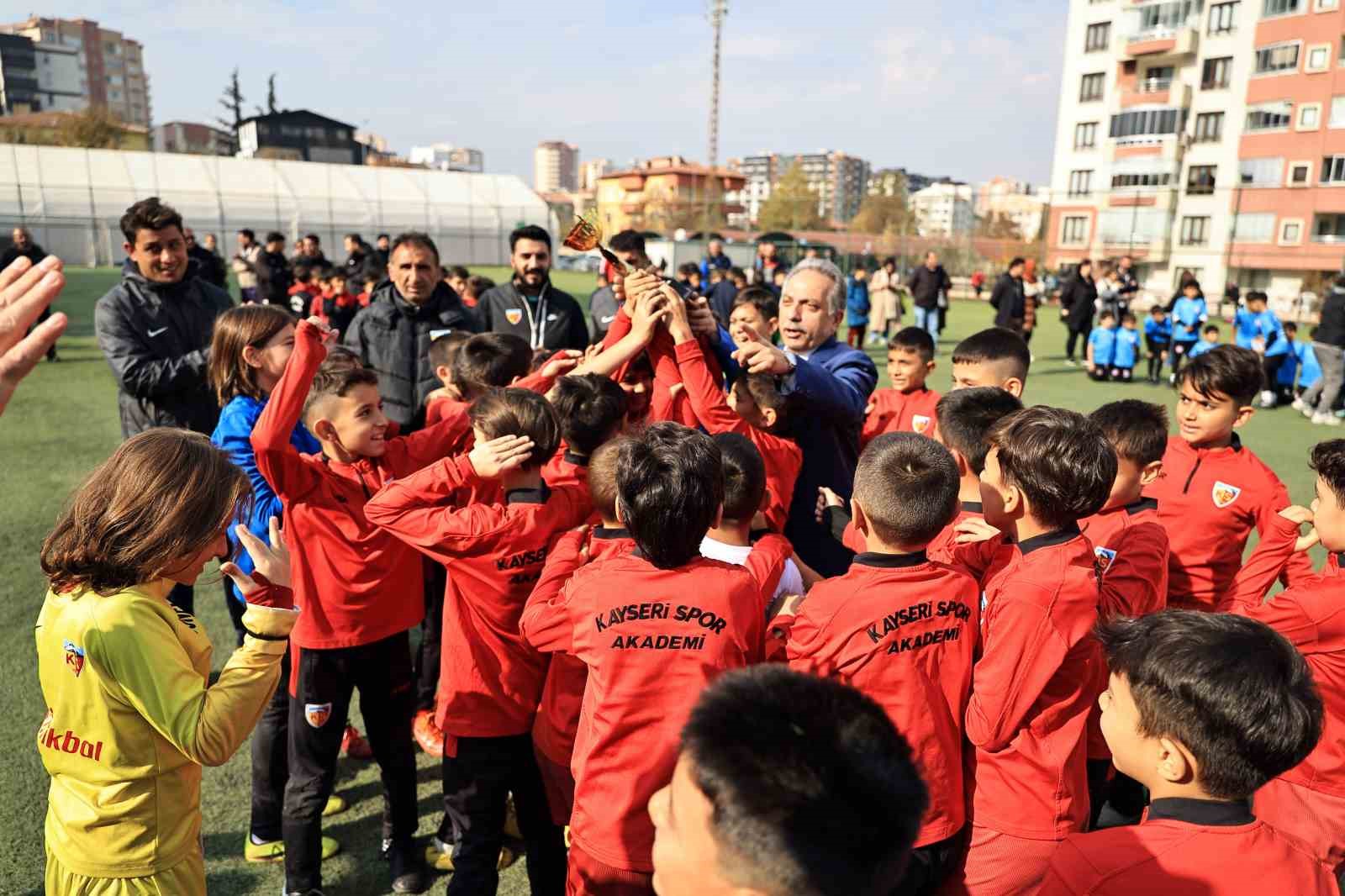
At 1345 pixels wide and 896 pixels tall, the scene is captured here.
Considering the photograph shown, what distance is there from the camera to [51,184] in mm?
36188

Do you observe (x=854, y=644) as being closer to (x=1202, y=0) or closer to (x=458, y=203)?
(x=458, y=203)

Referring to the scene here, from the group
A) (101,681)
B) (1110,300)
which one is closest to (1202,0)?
(1110,300)

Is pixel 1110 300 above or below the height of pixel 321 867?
above

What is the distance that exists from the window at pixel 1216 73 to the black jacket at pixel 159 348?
51.4 metres

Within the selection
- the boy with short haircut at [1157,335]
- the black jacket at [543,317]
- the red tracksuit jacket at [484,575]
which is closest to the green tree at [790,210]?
the boy with short haircut at [1157,335]

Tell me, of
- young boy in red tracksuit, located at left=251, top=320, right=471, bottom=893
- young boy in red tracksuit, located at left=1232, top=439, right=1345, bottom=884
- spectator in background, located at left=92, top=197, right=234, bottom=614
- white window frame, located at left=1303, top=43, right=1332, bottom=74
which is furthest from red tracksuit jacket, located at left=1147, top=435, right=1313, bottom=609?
white window frame, located at left=1303, top=43, right=1332, bottom=74

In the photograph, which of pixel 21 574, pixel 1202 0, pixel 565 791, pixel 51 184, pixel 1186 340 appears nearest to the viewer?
pixel 565 791

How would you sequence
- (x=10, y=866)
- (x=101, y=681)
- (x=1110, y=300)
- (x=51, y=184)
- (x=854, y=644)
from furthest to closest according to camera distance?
1. (x=51, y=184)
2. (x=1110, y=300)
3. (x=10, y=866)
4. (x=854, y=644)
5. (x=101, y=681)

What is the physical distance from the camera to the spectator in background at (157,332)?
4.22 m

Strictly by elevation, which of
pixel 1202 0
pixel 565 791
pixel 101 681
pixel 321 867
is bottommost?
pixel 321 867

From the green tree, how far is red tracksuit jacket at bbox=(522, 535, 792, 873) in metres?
66.1

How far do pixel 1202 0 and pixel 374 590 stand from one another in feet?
176

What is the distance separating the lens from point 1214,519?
3.49 metres

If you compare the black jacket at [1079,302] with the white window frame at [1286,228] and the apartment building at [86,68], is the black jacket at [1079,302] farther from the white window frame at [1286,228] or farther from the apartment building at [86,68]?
the apartment building at [86,68]
